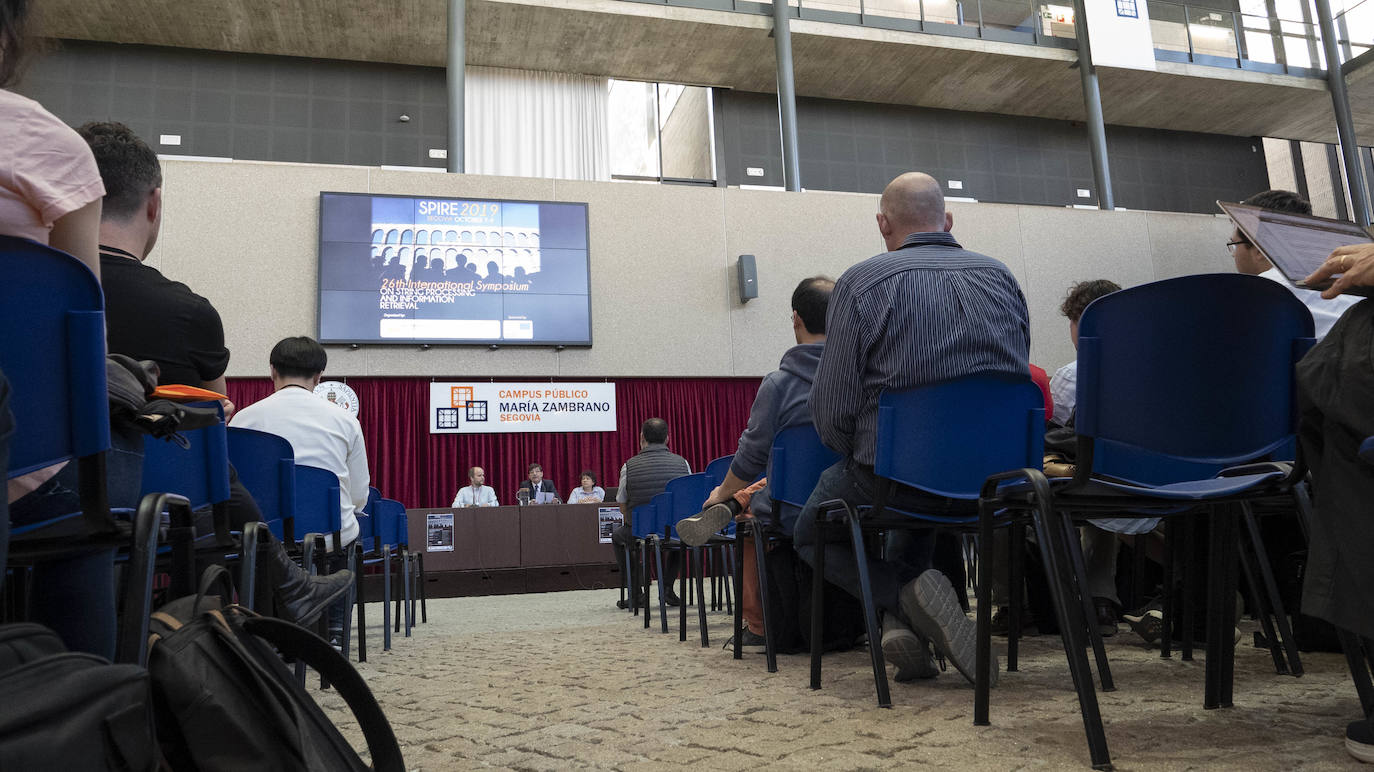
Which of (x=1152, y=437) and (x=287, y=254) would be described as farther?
(x=287, y=254)

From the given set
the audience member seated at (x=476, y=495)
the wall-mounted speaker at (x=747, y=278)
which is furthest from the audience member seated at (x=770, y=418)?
the wall-mounted speaker at (x=747, y=278)

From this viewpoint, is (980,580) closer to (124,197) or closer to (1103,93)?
(124,197)

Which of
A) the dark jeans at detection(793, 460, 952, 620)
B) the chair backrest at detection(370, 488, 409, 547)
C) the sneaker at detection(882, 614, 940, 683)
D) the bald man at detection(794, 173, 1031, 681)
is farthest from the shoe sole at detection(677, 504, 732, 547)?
the chair backrest at detection(370, 488, 409, 547)

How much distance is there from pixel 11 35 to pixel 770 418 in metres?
1.96

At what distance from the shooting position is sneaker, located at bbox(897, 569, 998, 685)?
1806 mm

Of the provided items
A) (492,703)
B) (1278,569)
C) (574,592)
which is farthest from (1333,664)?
(574,592)

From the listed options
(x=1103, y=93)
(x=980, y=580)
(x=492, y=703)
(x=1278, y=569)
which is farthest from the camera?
(x=1103, y=93)

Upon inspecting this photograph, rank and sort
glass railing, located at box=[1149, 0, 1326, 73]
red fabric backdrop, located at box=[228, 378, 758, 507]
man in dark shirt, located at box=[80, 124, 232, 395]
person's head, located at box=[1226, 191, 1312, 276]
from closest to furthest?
man in dark shirt, located at box=[80, 124, 232, 395] < person's head, located at box=[1226, 191, 1312, 276] < red fabric backdrop, located at box=[228, 378, 758, 507] < glass railing, located at box=[1149, 0, 1326, 73]

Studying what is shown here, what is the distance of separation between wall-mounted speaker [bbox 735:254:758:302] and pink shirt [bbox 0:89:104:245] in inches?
323

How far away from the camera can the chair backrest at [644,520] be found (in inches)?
173

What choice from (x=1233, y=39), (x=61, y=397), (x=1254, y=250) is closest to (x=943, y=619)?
(x=1254, y=250)

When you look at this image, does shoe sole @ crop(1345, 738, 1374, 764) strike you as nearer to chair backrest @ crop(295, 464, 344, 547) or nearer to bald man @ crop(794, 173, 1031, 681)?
bald man @ crop(794, 173, 1031, 681)

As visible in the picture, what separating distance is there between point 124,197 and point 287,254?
709cm

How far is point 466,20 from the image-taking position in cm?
990
